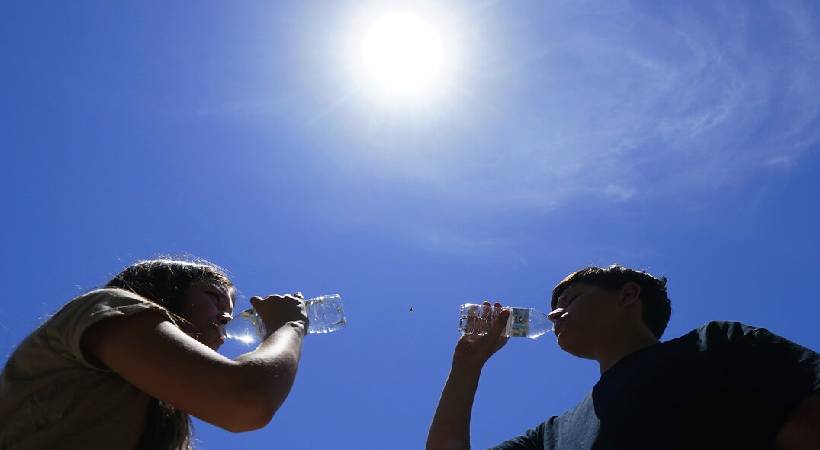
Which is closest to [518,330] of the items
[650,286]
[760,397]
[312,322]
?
[650,286]

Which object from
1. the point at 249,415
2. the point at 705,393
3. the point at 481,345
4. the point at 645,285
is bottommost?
the point at 249,415

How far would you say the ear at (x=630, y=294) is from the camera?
14.2ft

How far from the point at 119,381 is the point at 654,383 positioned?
245cm

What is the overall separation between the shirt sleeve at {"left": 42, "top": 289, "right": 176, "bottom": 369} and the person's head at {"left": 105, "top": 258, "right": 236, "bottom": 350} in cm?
41

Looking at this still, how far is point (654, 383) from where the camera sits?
321cm

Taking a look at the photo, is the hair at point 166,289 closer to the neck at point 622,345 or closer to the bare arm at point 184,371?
the bare arm at point 184,371

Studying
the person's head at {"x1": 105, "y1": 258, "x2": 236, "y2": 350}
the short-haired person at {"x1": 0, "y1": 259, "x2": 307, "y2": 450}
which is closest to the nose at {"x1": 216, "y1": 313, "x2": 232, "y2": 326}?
the person's head at {"x1": 105, "y1": 258, "x2": 236, "y2": 350}

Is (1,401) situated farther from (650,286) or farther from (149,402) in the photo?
(650,286)

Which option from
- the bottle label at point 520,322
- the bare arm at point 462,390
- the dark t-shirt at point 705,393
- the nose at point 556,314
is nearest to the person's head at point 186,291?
the bare arm at point 462,390

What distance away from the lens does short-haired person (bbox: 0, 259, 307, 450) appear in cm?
196

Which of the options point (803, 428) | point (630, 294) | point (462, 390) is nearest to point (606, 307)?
point (630, 294)

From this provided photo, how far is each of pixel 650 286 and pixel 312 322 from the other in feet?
8.22

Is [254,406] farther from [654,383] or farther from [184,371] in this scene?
[654,383]

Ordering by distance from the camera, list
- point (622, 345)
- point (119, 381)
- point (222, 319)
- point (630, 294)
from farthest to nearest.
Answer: point (630, 294) < point (622, 345) < point (222, 319) < point (119, 381)
